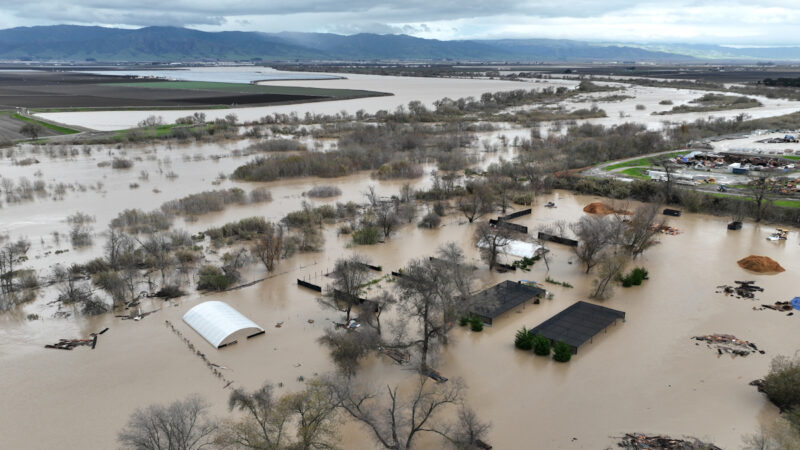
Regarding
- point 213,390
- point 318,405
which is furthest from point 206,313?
point 318,405

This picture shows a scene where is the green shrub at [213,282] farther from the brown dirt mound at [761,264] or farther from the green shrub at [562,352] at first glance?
the brown dirt mound at [761,264]

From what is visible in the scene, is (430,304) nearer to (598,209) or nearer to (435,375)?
(435,375)

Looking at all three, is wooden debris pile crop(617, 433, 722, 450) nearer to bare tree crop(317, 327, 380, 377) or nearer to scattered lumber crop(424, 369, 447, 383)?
scattered lumber crop(424, 369, 447, 383)

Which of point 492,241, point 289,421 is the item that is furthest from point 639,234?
point 289,421

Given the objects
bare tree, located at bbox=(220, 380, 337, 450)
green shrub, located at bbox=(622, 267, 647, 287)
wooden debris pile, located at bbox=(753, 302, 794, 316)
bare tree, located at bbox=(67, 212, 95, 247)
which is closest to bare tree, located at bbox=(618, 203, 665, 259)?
green shrub, located at bbox=(622, 267, 647, 287)

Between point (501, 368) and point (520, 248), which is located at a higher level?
point (520, 248)

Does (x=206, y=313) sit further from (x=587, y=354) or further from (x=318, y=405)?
(x=587, y=354)
